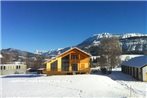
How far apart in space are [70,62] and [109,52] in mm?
23814

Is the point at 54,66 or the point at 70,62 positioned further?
the point at 70,62

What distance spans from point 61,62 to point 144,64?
1350cm

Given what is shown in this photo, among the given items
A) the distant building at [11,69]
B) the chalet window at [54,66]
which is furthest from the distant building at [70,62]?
the distant building at [11,69]

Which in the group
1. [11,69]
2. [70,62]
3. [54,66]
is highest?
[70,62]

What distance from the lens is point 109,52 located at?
69.6m

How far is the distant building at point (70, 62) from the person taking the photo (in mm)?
47312

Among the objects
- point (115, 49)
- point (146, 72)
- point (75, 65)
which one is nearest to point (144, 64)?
point (146, 72)

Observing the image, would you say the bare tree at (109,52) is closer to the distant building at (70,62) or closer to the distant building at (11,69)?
the distant building at (11,69)

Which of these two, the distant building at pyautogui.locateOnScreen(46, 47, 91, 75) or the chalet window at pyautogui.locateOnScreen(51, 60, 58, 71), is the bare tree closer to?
the distant building at pyautogui.locateOnScreen(46, 47, 91, 75)

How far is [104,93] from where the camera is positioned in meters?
25.4

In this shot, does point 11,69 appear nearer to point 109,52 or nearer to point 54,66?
point 54,66

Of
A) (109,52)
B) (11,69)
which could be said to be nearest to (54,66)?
(11,69)

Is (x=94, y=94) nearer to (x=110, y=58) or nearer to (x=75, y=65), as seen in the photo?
(x=75, y=65)

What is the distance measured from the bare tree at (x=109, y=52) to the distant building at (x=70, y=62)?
22328 millimetres
